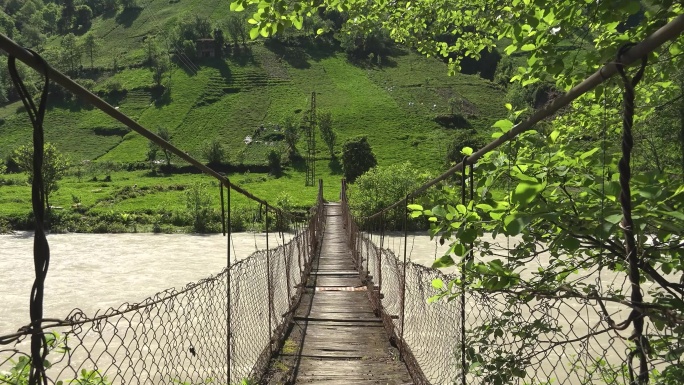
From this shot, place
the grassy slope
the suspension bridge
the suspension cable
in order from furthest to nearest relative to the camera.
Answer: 1. the grassy slope
2. the suspension bridge
3. the suspension cable

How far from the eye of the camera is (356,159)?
39125mm

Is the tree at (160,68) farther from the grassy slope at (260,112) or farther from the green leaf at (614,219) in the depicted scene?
the green leaf at (614,219)

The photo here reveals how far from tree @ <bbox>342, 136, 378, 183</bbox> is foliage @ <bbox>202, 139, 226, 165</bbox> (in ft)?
40.6

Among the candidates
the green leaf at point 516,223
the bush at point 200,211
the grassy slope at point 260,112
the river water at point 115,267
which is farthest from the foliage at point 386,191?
the green leaf at point 516,223

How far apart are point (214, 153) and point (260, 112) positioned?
47.4 ft

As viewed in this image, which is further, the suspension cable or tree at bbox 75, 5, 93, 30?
tree at bbox 75, 5, 93, 30

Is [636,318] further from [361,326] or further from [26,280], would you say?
[26,280]

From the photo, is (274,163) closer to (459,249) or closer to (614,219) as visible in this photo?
(459,249)

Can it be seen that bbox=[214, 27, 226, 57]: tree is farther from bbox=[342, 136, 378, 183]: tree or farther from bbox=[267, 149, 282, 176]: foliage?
bbox=[342, 136, 378, 183]: tree

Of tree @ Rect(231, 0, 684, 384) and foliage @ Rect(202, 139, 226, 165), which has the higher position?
foliage @ Rect(202, 139, 226, 165)

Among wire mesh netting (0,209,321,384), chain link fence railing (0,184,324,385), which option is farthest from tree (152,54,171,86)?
wire mesh netting (0,209,321,384)

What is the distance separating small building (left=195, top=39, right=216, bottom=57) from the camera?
73125mm

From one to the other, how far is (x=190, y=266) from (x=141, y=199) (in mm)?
17679

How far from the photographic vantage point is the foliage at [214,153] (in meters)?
44.3
